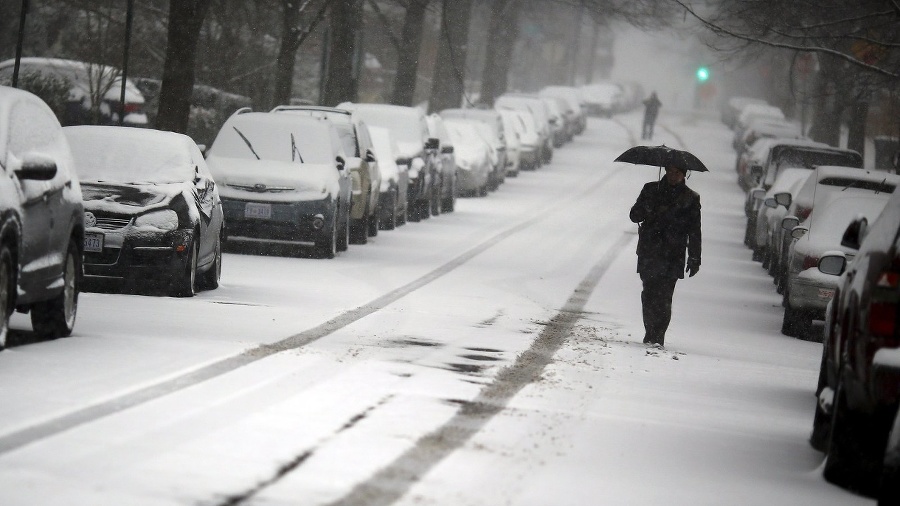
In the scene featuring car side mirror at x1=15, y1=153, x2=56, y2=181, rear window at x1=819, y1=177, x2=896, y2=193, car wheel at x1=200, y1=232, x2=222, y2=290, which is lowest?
car wheel at x1=200, y1=232, x2=222, y2=290

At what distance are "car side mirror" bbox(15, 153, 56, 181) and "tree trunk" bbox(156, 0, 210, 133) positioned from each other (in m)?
12.8

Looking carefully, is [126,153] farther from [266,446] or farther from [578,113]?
[578,113]

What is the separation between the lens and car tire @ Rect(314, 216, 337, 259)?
68.2 ft

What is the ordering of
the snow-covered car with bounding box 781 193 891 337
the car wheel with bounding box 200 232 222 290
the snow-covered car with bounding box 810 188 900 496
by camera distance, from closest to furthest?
the snow-covered car with bounding box 810 188 900 496 → the car wheel with bounding box 200 232 222 290 → the snow-covered car with bounding box 781 193 891 337

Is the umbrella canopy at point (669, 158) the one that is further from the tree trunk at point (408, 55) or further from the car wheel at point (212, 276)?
the tree trunk at point (408, 55)

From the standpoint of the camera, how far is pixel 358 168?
2361 cm

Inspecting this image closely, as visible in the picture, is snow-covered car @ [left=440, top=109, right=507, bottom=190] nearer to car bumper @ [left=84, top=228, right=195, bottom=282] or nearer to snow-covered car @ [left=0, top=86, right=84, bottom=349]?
car bumper @ [left=84, top=228, right=195, bottom=282]

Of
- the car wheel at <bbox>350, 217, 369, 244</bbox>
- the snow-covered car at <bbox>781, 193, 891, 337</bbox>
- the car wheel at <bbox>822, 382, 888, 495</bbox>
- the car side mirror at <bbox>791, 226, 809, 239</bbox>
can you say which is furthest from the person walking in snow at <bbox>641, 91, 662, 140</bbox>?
the car wheel at <bbox>822, 382, 888, 495</bbox>

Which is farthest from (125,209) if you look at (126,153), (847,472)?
(847,472)

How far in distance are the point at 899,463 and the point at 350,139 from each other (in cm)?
1814

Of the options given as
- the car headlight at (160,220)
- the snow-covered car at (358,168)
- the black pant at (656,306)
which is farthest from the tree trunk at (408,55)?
the black pant at (656,306)

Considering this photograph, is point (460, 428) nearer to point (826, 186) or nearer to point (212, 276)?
point (212, 276)

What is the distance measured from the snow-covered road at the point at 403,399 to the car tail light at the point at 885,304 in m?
0.83

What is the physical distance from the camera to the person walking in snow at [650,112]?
70956mm
